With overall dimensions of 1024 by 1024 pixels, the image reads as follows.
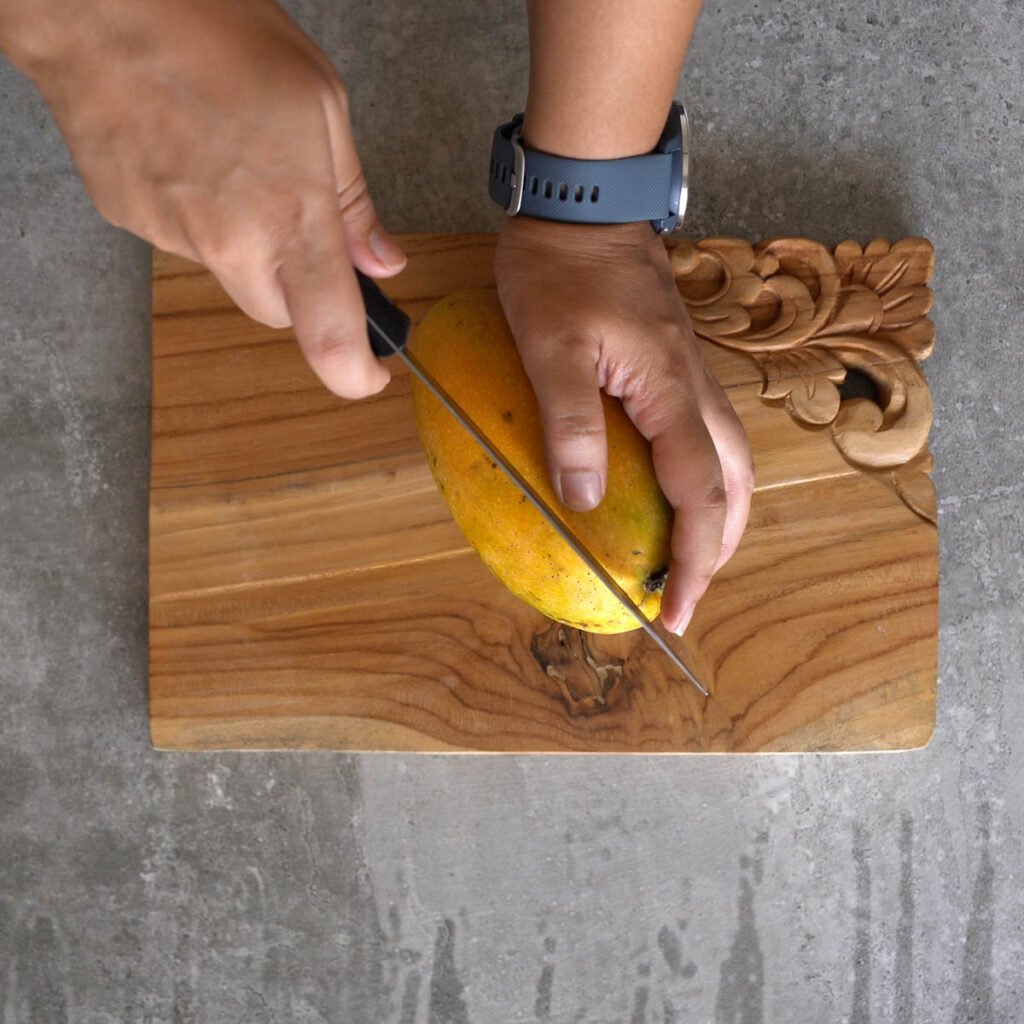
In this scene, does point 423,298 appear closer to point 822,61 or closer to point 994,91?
point 822,61

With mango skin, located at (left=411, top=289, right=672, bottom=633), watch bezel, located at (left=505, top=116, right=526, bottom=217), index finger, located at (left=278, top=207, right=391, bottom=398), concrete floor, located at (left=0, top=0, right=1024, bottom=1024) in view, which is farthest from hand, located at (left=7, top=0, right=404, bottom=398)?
concrete floor, located at (left=0, top=0, right=1024, bottom=1024)

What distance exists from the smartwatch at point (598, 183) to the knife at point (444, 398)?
224 millimetres

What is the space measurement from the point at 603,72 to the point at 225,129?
0.36m

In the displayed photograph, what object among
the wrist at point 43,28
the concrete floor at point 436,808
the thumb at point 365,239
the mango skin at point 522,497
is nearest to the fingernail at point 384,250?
the thumb at point 365,239

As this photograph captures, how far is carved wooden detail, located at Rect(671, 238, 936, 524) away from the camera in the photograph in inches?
40.6

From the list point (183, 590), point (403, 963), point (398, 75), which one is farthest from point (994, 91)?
point (403, 963)

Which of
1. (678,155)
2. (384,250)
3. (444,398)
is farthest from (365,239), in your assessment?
(678,155)

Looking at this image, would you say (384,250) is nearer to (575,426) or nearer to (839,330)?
(575,426)

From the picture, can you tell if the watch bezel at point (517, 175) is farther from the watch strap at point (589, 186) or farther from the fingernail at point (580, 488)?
the fingernail at point (580, 488)

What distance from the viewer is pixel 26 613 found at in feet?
3.61

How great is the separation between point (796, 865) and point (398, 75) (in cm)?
98

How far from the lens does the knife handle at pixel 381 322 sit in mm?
722

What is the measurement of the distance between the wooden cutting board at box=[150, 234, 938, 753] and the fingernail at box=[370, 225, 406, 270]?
0.29m

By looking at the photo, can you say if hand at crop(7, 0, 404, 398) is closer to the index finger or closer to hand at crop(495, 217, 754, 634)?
the index finger
